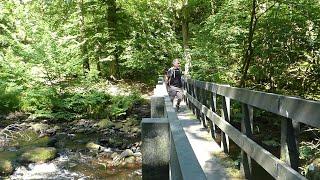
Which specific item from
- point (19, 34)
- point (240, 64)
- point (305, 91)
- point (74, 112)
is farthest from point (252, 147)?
point (19, 34)

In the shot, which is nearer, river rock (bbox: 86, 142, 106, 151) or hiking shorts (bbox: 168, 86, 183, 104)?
hiking shorts (bbox: 168, 86, 183, 104)

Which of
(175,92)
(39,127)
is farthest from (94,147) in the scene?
(175,92)

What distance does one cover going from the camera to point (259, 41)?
16.3 metres

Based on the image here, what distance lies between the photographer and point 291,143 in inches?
106

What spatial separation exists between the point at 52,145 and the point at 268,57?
9.67m

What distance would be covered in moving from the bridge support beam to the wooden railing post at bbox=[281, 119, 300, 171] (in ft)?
2.81

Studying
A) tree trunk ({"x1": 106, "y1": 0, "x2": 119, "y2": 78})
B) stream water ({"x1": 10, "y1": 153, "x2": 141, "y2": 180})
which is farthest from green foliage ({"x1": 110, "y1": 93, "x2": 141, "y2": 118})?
stream water ({"x1": 10, "y1": 153, "x2": 141, "y2": 180})

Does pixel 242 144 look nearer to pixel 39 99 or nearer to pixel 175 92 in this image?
pixel 175 92

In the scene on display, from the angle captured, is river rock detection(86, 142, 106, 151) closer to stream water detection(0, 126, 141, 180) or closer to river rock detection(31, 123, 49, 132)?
stream water detection(0, 126, 141, 180)

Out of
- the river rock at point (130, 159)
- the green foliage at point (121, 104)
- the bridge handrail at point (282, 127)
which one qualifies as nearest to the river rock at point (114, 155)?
the river rock at point (130, 159)

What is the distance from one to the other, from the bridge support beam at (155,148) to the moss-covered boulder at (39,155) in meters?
12.3

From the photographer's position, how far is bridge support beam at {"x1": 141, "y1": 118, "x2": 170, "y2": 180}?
3.07 metres

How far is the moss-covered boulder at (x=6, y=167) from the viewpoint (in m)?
13.1

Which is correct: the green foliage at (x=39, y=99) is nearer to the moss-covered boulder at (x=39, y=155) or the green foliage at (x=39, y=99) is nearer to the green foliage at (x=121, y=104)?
the green foliage at (x=121, y=104)
